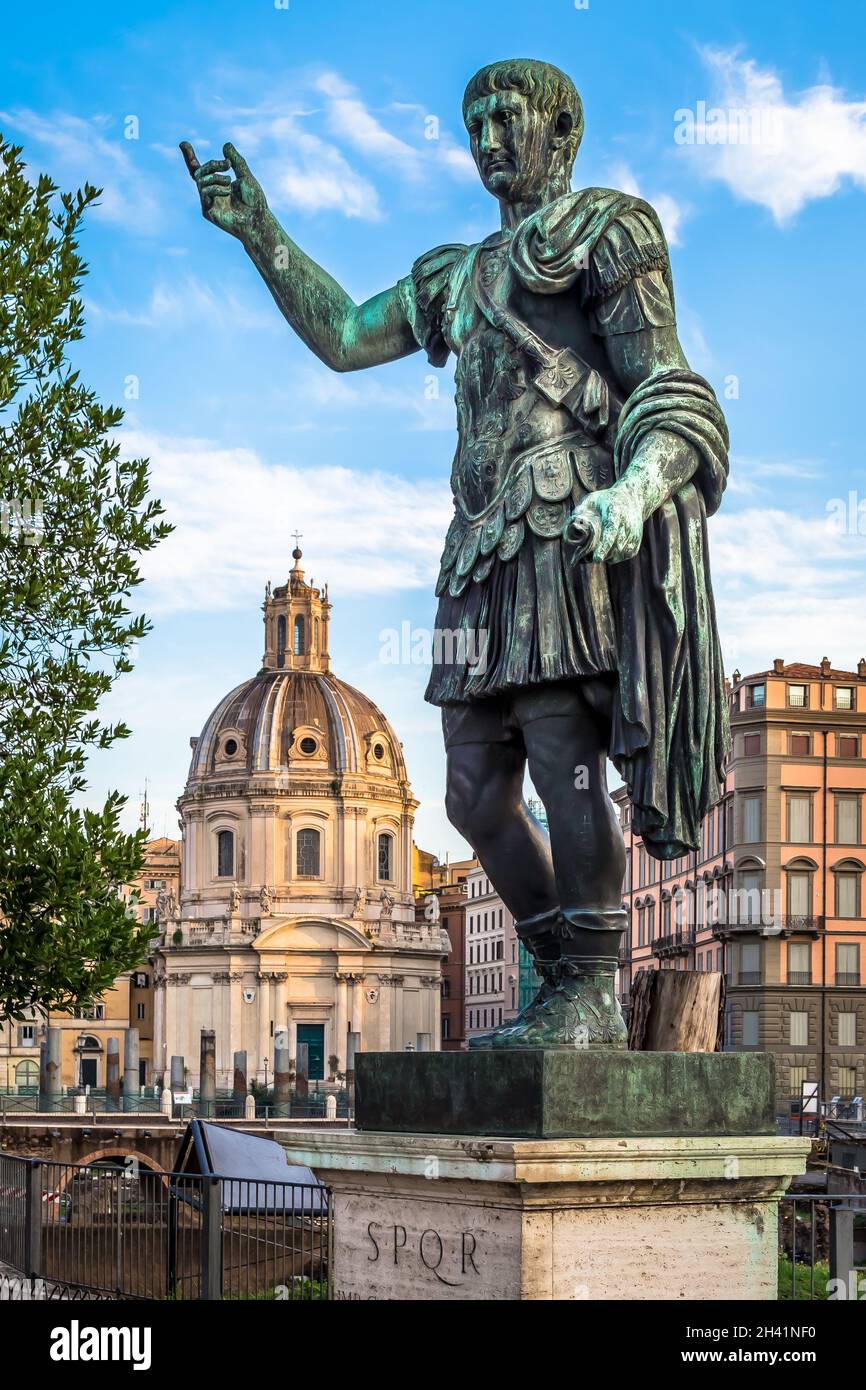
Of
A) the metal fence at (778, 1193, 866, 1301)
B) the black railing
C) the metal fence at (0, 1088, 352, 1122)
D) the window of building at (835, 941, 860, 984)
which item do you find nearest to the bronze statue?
the metal fence at (778, 1193, 866, 1301)

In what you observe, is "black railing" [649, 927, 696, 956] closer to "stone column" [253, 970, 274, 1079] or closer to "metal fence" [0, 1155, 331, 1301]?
"stone column" [253, 970, 274, 1079]

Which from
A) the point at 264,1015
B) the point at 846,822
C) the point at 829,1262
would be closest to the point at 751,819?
the point at 846,822

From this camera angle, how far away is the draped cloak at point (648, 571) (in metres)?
4.57

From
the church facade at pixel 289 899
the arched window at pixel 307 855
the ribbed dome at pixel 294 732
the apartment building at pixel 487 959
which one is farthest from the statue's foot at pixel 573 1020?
the apartment building at pixel 487 959

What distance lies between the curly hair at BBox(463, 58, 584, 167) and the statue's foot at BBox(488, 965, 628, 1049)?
6.94ft

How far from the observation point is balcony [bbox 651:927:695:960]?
75188 mm

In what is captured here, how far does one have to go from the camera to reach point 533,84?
4824mm

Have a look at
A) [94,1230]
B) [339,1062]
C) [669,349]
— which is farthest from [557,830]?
[339,1062]

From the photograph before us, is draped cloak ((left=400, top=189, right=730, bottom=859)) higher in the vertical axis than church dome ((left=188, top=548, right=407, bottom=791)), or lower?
lower

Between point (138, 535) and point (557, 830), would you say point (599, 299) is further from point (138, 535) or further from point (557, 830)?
point (138, 535)

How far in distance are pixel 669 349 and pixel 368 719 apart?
103 m

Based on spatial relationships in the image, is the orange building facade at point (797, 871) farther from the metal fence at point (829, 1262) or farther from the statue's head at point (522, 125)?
the statue's head at point (522, 125)

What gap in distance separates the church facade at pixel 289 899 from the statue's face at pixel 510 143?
95.6 meters

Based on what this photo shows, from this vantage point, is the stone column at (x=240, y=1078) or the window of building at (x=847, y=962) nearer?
the stone column at (x=240, y=1078)
